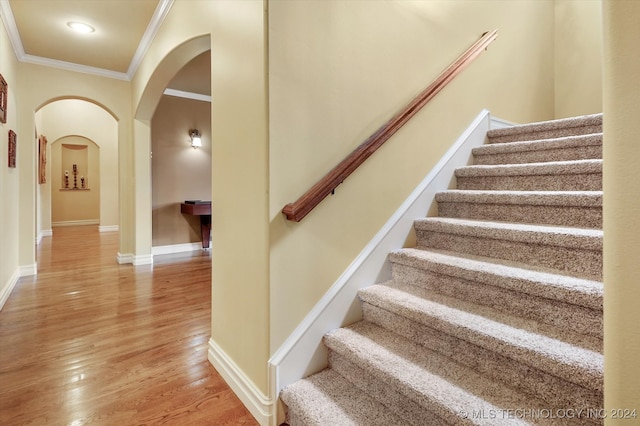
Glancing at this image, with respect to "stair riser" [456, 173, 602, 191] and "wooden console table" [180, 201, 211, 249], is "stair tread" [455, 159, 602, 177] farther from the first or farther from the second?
"wooden console table" [180, 201, 211, 249]

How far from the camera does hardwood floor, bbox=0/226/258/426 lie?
5.31 ft

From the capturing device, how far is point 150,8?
312cm

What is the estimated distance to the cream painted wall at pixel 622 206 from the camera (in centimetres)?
56

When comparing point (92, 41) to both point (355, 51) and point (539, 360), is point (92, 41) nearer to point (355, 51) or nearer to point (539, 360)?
point (355, 51)

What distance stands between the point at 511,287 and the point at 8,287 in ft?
15.1

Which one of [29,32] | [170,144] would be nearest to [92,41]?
[29,32]

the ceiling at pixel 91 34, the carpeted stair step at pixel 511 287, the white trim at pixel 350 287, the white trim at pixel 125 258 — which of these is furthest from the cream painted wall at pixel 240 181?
the white trim at pixel 125 258

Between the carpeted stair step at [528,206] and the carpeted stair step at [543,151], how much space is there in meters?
0.51

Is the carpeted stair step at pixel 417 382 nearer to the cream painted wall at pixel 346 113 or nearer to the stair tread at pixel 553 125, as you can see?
the cream painted wall at pixel 346 113

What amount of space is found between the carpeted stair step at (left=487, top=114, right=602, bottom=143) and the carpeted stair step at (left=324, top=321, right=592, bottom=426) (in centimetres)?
195

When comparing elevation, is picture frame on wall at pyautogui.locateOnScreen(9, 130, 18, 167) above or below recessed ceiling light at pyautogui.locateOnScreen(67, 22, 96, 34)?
below

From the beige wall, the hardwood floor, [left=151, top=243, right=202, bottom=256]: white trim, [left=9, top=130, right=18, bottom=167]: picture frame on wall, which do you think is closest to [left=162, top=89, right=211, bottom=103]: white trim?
the beige wall

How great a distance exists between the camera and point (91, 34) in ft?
12.0

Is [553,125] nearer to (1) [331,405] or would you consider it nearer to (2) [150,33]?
(1) [331,405]
